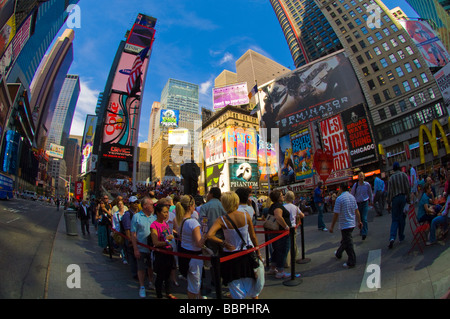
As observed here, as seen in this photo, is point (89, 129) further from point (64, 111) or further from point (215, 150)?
point (64, 111)

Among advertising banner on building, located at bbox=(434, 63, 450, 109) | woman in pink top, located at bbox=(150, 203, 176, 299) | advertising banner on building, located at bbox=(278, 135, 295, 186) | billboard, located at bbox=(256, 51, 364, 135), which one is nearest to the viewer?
woman in pink top, located at bbox=(150, 203, 176, 299)

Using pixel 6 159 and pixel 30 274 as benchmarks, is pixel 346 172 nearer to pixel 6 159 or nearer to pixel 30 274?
pixel 30 274

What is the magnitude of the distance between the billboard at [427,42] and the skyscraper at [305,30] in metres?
26.4

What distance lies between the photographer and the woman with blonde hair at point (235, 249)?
318 centimetres

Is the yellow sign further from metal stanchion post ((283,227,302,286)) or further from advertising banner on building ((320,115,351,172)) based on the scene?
metal stanchion post ((283,227,302,286))

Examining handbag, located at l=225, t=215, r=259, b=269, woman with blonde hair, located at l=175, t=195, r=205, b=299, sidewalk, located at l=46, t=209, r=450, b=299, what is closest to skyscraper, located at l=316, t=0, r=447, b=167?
sidewalk, located at l=46, t=209, r=450, b=299

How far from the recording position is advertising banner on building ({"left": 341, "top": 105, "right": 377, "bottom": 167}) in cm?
3350

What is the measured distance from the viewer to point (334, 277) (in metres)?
4.74

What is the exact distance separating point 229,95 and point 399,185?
200ft

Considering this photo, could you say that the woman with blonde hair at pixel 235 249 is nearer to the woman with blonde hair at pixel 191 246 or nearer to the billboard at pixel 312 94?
the woman with blonde hair at pixel 191 246

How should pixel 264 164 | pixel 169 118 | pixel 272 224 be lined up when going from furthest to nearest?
pixel 169 118 → pixel 264 164 → pixel 272 224

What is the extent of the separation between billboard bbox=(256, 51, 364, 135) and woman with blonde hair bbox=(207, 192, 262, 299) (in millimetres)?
45073

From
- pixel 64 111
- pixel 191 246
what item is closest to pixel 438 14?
pixel 191 246
